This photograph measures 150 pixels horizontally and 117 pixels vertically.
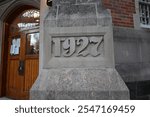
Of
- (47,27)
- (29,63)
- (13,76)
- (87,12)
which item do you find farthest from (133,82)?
(13,76)

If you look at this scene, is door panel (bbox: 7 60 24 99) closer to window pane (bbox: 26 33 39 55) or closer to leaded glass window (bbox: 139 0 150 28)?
window pane (bbox: 26 33 39 55)

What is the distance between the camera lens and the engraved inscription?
9.05ft

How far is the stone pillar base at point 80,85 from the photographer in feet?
8.22

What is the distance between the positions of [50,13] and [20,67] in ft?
10.4

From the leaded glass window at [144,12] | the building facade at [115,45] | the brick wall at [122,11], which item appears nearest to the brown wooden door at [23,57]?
the building facade at [115,45]

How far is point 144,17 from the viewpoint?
5.07m

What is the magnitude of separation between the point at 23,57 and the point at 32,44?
56 centimetres

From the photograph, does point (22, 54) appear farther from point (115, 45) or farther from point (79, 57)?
point (79, 57)

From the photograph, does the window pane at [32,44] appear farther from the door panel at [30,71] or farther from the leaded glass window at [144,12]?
the leaded glass window at [144,12]

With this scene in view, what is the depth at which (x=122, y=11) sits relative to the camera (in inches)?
170

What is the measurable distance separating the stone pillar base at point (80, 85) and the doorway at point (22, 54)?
258cm

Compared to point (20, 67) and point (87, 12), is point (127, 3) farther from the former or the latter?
point (20, 67)

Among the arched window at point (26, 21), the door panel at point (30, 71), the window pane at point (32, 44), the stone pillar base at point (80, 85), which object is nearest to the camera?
the stone pillar base at point (80, 85)

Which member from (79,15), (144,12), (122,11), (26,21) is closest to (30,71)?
(26,21)
